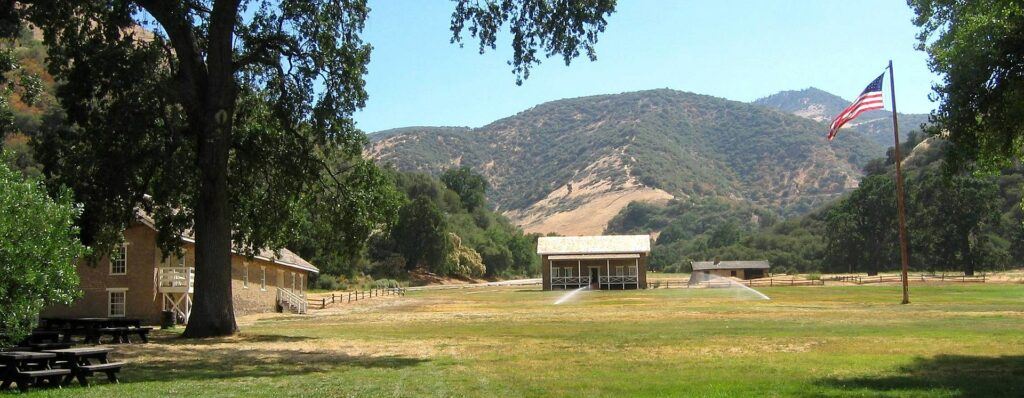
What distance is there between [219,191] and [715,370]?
15.0 m

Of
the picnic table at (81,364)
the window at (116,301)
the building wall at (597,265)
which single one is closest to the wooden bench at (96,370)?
the picnic table at (81,364)

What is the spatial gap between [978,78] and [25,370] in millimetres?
16101

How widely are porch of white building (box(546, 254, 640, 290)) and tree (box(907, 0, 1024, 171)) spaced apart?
206 ft

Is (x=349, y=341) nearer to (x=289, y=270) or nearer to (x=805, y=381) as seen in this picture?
(x=805, y=381)

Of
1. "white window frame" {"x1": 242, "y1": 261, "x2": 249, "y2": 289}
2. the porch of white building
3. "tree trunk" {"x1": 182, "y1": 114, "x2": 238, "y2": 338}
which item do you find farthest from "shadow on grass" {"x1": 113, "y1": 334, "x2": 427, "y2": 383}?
the porch of white building

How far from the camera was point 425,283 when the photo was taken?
344ft

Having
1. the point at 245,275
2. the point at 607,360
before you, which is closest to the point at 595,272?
the point at 245,275

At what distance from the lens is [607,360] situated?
17.2 metres

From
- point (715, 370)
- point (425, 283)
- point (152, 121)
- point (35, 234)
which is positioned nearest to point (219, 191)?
point (152, 121)

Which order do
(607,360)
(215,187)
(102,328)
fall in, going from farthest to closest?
(215,187) → (102,328) → (607,360)

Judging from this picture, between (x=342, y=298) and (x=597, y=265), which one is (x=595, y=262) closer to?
(x=597, y=265)

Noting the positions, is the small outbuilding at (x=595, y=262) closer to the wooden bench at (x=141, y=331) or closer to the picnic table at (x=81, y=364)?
the wooden bench at (x=141, y=331)

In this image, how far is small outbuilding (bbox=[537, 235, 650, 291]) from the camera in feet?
260

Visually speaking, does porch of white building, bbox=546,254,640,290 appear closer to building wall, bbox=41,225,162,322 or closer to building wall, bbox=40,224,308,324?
building wall, bbox=40,224,308,324
